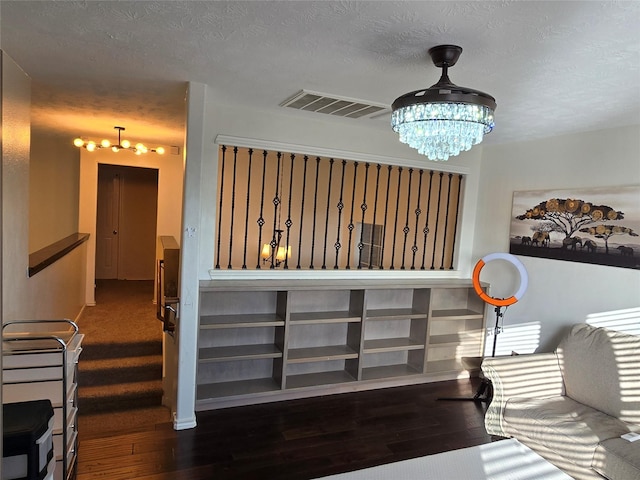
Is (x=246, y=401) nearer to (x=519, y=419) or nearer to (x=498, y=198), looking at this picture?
(x=519, y=419)

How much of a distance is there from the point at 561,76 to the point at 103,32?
2403 mm

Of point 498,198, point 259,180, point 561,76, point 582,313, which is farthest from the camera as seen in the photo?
point 259,180

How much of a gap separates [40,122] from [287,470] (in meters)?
4.41

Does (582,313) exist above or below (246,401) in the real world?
above

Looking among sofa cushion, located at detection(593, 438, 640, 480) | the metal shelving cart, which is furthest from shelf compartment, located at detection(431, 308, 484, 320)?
the metal shelving cart

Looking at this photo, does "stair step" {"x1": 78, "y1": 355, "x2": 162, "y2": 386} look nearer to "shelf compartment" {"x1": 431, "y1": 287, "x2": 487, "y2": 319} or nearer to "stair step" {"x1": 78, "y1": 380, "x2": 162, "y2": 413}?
"stair step" {"x1": 78, "y1": 380, "x2": 162, "y2": 413}

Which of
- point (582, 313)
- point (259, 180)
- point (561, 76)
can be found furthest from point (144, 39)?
point (259, 180)

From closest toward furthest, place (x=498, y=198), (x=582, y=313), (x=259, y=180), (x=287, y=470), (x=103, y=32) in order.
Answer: (x=103, y=32), (x=287, y=470), (x=582, y=313), (x=498, y=198), (x=259, y=180)

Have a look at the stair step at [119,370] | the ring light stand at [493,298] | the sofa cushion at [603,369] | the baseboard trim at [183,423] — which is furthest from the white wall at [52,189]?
the sofa cushion at [603,369]

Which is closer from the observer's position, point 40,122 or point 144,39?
point 144,39

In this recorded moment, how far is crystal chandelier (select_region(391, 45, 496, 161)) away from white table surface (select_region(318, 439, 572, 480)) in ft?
4.91

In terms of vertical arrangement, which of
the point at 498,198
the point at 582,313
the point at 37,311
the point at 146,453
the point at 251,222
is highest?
the point at 498,198

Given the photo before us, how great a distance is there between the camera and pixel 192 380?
3.07 m

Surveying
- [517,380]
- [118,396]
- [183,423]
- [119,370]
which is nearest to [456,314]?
[517,380]
